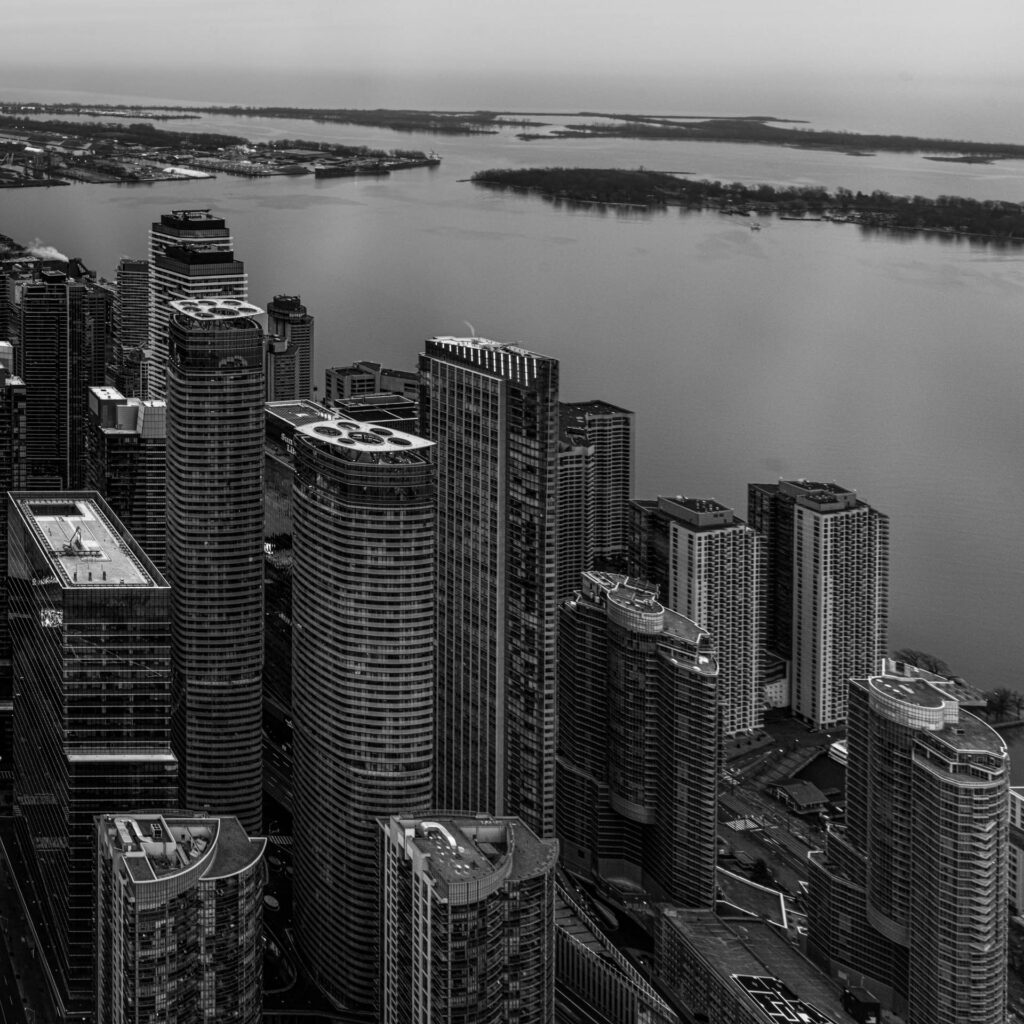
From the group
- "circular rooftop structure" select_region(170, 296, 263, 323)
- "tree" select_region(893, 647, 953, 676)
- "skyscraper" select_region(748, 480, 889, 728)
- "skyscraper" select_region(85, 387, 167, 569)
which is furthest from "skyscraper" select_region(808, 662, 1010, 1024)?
"skyscraper" select_region(85, 387, 167, 569)

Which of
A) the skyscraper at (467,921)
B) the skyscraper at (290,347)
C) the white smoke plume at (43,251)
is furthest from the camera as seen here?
the white smoke plume at (43,251)

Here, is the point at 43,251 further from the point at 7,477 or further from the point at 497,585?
the point at 497,585

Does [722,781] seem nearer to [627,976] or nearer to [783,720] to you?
[783,720]

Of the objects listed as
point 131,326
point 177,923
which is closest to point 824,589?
point 131,326

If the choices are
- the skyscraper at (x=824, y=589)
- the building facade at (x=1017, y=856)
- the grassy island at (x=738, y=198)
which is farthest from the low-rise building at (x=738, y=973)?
the grassy island at (x=738, y=198)

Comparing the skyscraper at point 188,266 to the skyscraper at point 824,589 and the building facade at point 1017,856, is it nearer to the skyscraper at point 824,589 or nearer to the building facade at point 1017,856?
the skyscraper at point 824,589

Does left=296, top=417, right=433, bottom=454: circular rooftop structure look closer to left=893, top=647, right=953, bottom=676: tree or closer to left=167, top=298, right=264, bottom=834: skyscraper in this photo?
left=167, top=298, right=264, bottom=834: skyscraper

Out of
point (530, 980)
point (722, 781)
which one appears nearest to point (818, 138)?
point (722, 781)
